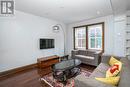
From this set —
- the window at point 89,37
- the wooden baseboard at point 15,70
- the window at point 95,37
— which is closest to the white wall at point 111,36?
the window at point 89,37

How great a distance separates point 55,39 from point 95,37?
7.63ft

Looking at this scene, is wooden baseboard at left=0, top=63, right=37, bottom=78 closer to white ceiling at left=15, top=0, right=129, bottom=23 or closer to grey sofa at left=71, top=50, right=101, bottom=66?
grey sofa at left=71, top=50, right=101, bottom=66

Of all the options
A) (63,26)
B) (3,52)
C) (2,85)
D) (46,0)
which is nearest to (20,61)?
(3,52)

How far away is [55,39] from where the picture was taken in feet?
17.5

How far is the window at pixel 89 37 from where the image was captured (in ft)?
15.3

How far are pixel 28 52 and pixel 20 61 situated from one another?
503 mm

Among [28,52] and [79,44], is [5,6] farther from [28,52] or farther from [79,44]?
[79,44]

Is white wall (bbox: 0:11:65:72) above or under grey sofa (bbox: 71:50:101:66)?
above

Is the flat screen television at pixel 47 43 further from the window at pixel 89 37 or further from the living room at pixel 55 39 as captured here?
the window at pixel 89 37

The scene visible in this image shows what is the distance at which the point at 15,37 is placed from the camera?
138 inches

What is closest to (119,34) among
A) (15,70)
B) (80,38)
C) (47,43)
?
(80,38)

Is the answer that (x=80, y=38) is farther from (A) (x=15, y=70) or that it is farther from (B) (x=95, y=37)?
(A) (x=15, y=70)

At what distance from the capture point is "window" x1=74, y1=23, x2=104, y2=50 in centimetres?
466

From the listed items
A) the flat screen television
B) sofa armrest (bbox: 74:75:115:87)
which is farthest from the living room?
sofa armrest (bbox: 74:75:115:87)
